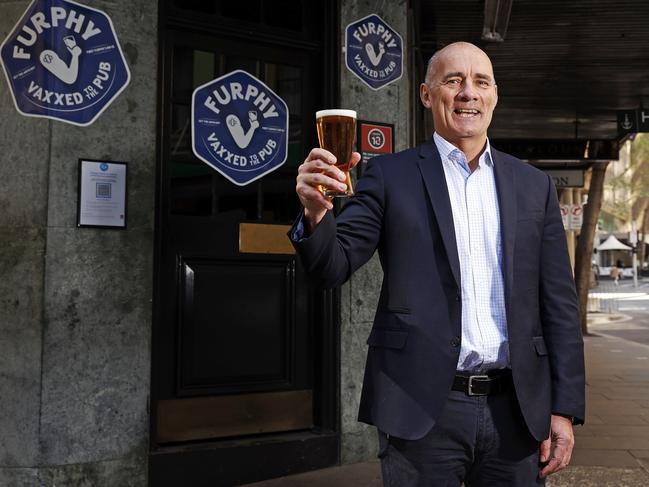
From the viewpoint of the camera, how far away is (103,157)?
4.47m

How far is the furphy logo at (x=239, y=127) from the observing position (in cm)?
496

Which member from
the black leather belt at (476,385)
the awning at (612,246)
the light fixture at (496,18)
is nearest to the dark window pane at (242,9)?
the light fixture at (496,18)

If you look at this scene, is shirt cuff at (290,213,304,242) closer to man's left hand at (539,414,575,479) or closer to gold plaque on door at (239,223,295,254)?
man's left hand at (539,414,575,479)

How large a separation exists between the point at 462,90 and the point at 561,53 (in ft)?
28.1

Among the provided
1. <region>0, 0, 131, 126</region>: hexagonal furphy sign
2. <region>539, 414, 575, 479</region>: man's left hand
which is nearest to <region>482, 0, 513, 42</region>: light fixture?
<region>0, 0, 131, 126</region>: hexagonal furphy sign

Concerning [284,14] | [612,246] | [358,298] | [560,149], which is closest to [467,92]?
[358,298]

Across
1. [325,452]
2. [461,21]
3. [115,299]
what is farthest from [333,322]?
[461,21]

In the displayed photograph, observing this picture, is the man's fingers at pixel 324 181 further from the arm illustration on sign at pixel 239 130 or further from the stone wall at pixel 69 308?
the arm illustration on sign at pixel 239 130

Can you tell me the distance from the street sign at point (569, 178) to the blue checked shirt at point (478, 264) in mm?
13519

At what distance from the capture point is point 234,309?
196 inches

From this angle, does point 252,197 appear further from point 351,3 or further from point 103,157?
point 351,3

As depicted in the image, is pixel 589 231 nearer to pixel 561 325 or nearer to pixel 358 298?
pixel 358 298

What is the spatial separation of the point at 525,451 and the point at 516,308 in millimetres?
404

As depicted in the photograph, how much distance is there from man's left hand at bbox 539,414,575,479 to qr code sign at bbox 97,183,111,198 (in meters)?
3.09
